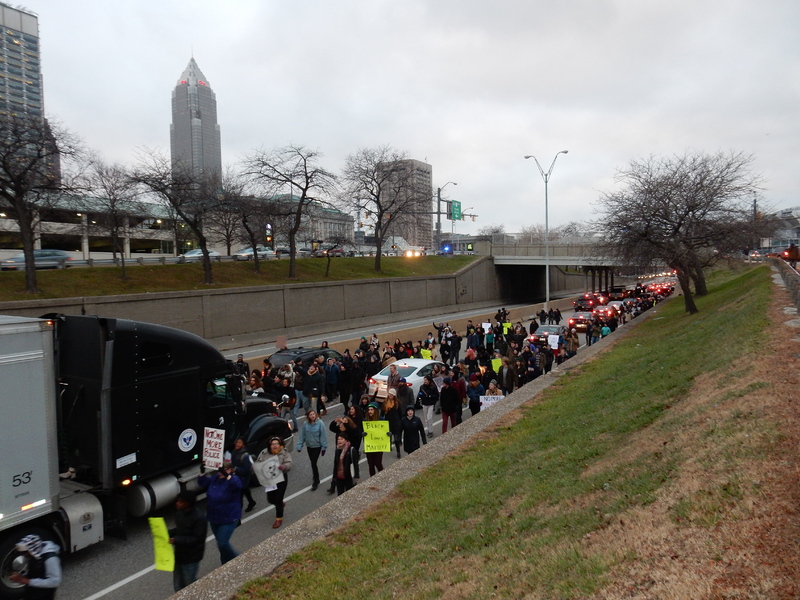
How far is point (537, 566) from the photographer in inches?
194

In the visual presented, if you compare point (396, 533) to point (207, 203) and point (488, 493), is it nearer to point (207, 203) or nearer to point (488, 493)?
point (488, 493)

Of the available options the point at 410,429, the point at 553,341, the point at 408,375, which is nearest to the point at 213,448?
the point at 410,429

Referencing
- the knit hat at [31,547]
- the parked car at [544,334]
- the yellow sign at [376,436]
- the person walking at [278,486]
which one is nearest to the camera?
the knit hat at [31,547]

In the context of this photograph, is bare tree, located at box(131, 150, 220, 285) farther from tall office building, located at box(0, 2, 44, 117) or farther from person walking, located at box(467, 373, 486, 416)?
tall office building, located at box(0, 2, 44, 117)

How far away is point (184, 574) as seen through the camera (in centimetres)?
626

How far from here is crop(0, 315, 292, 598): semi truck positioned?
638 cm

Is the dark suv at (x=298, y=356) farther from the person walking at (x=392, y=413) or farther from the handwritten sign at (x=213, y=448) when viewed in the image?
the handwritten sign at (x=213, y=448)

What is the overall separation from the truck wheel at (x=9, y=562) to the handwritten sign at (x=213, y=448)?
2.66m

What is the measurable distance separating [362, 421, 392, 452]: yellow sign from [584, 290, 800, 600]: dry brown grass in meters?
3.81

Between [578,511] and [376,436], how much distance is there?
448 cm

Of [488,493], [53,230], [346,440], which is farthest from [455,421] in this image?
[53,230]

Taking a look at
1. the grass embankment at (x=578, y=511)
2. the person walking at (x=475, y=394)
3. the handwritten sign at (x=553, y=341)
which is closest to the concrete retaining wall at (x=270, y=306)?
the person walking at (x=475, y=394)

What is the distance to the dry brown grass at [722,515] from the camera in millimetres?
3877

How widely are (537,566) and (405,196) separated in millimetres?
53906
